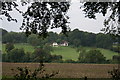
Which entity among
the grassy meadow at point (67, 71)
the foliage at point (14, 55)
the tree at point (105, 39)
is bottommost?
the grassy meadow at point (67, 71)

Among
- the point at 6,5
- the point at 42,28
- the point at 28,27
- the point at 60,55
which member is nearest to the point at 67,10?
the point at 42,28

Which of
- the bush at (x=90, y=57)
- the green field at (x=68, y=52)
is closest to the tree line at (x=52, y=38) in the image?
the green field at (x=68, y=52)

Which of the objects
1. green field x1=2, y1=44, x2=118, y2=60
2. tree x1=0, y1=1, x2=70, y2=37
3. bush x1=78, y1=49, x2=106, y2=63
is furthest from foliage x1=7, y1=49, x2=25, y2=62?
bush x1=78, y1=49, x2=106, y2=63

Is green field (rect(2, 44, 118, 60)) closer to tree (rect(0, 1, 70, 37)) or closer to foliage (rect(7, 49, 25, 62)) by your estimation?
foliage (rect(7, 49, 25, 62))

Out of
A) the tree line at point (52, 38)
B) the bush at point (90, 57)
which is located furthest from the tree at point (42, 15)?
the bush at point (90, 57)

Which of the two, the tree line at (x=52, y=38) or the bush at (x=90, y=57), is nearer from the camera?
the tree line at (x=52, y=38)

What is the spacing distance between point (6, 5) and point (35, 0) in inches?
33.2

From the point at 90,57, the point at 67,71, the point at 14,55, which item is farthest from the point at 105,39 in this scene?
the point at 90,57

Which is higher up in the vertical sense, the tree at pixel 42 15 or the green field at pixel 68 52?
the tree at pixel 42 15

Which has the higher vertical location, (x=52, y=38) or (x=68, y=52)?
(x=52, y=38)

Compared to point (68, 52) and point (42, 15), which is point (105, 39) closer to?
point (42, 15)

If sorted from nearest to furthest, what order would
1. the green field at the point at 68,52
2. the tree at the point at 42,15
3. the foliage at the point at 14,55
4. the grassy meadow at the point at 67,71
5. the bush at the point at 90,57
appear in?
the tree at the point at 42,15 < the grassy meadow at the point at 67,71 < the foliage at the point at 14,55 < the green field at the point at 68,52 < the bush at the point at 90,57

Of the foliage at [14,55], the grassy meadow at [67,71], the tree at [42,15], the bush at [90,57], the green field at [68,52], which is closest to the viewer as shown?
the tree at [42,15]

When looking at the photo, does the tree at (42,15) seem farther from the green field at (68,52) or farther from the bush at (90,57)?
the bush at (90,57)
